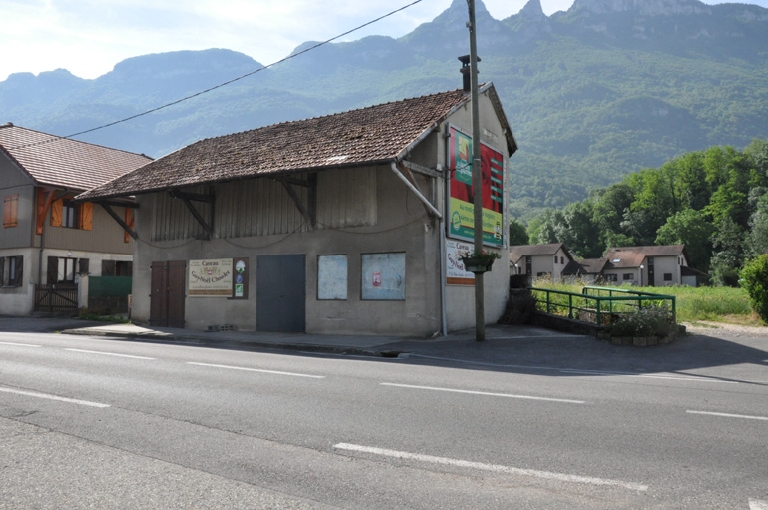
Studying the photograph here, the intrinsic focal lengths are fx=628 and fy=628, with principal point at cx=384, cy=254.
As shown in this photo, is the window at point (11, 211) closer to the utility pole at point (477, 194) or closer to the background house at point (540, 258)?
the utility pole at point (477, 194)

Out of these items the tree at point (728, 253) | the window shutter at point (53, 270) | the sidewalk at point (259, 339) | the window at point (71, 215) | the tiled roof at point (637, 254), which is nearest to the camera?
the sidewalk at point (259, 339)

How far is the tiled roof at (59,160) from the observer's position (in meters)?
29.7

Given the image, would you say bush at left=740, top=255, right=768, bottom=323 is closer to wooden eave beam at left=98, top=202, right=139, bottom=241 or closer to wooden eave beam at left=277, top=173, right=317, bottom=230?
wooden eave beam at left=277, top=173, right=317, bottom=230

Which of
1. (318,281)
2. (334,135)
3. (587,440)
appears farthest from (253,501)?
(334,135)

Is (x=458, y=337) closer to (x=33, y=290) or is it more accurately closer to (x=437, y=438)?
(x=437, y=438)

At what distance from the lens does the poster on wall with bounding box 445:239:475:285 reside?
17500mm

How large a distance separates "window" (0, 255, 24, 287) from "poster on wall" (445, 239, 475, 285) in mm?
21685

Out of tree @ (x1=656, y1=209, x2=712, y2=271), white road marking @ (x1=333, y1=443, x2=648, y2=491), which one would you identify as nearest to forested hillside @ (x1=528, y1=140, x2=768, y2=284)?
tree @ (x1=656, y1=209, x2=712, y2=271)

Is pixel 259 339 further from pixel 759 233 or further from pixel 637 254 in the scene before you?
pixel 637 254

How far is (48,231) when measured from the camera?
2916 centimetres

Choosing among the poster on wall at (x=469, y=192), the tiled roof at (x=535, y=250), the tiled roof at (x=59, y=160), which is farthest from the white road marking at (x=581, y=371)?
the tiled roof at (x=535, y=250)

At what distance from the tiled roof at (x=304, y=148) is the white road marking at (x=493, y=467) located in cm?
1073

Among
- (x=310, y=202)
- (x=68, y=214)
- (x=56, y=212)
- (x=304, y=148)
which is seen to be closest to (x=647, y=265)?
(x=68, y=214)

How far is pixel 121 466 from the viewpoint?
5020 millimetres
